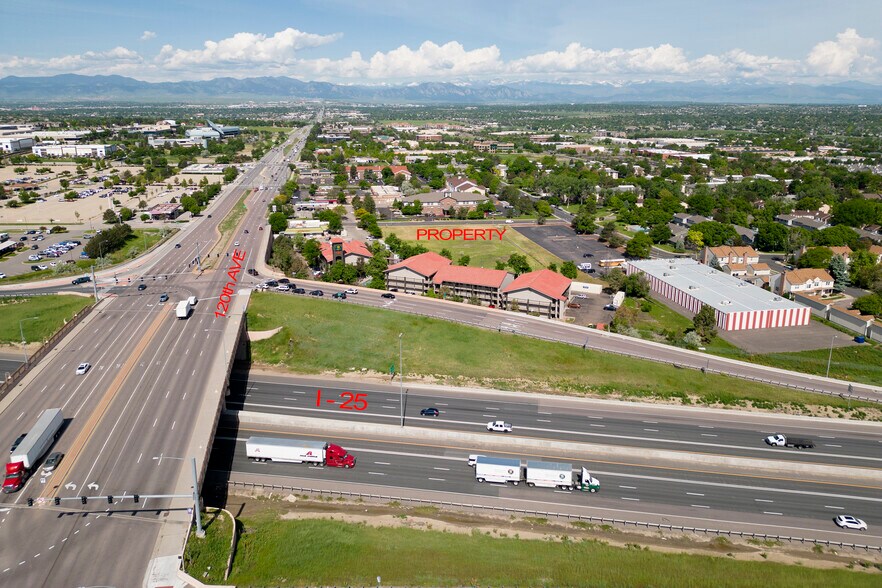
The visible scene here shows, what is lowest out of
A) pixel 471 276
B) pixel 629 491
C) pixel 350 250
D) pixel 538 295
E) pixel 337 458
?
pixel 629 491

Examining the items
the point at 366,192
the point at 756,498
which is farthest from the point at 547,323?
the point at 366,192

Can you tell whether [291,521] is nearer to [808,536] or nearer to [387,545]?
[387,545]

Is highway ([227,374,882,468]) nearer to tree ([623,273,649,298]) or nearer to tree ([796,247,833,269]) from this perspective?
tree ([623,273,649,298])

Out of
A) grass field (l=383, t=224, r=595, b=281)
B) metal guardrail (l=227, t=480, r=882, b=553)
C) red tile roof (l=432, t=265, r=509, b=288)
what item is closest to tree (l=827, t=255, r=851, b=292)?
grass field (l=383, t=224, r=595, b=281)

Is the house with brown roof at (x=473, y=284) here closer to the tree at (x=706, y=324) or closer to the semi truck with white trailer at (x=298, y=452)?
the tree at (x=706, y=324)

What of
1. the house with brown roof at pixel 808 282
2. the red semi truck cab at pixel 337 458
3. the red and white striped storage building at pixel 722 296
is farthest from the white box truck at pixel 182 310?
the house with brown roof at pixel 808 282

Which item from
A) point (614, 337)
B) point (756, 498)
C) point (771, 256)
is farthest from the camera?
point (771, 256)

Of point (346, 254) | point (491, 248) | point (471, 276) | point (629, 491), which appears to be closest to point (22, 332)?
point (346, 254)

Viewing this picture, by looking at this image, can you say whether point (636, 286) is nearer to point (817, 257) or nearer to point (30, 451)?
point (817, 257)
